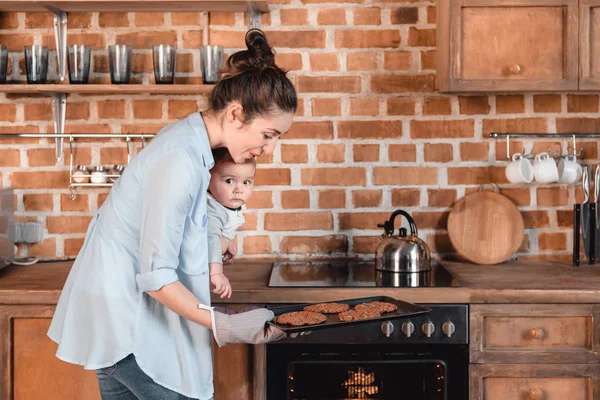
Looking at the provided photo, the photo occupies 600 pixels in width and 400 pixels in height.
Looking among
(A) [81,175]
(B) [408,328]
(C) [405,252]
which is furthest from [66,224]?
(B) [408,328]

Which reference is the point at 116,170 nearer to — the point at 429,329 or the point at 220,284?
the point at 220,284

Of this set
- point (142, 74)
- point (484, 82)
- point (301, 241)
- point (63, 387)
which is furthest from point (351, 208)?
point (63, 387)

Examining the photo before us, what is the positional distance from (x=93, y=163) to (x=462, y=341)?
5.47ft

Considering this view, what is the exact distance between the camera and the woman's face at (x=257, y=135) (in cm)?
182

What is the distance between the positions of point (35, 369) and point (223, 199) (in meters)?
0.95

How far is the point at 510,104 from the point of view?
3.15 m

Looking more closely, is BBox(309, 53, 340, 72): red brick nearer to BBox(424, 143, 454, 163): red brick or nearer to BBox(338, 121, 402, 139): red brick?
BBox(338, 121, 402, 139): red brick

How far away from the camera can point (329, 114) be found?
10.3ft

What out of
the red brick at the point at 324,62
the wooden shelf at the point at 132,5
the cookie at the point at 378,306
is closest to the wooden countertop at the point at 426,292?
the cookie at the point at 378,306

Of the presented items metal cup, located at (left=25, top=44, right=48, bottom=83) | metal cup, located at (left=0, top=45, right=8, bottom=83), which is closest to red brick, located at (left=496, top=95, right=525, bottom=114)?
metal cup, located at (left=25, top=44, right=48, bottom=83)

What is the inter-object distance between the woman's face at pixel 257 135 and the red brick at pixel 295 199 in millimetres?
1276

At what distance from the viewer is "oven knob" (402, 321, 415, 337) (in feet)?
8.16

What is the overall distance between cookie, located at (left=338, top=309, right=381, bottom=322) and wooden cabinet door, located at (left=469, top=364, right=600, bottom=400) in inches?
22.3

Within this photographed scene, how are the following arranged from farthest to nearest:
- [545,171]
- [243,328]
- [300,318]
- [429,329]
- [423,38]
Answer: [423,38]
[545,171]
[429,329]
[300,318]
[243,328]
